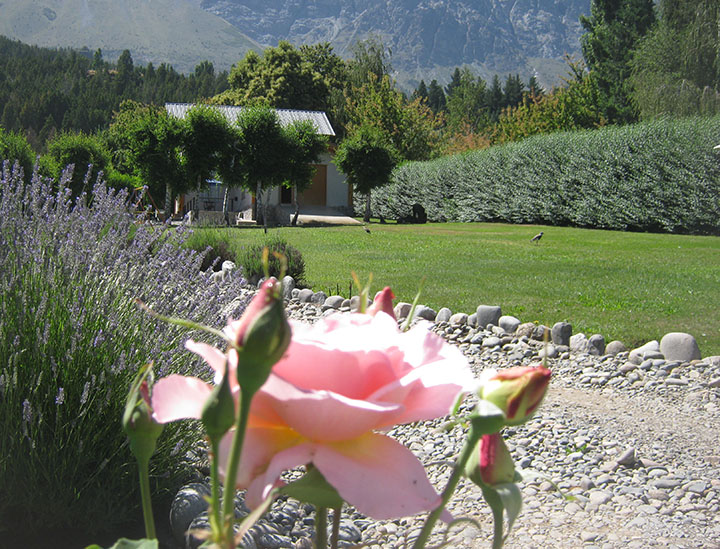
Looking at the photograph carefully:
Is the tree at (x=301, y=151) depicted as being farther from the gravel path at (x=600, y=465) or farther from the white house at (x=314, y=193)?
the gravel path at (x=600, y=465)

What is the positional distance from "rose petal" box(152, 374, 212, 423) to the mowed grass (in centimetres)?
409

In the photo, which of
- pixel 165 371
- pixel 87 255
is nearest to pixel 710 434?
pixel 165 371

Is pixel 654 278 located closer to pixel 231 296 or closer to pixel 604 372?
pixel 604 372

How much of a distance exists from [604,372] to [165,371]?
11.9 feet

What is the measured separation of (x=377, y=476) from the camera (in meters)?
0.36

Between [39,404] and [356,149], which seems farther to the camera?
[356,149]

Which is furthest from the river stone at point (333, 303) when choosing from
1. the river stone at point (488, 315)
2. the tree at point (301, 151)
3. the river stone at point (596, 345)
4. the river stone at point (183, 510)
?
the tree at point (301, 151)

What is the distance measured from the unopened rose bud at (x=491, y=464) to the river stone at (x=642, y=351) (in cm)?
496

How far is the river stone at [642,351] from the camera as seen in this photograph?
16.3 feet

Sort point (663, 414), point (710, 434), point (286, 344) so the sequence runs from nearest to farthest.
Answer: point (286, 344) < point (710, 434) < point (663, 414)

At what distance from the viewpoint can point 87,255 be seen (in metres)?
2.24

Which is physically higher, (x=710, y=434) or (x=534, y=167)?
(x=534, y=167)

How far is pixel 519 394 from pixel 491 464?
8 cm

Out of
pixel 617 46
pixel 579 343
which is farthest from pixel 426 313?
pixel 617 46
